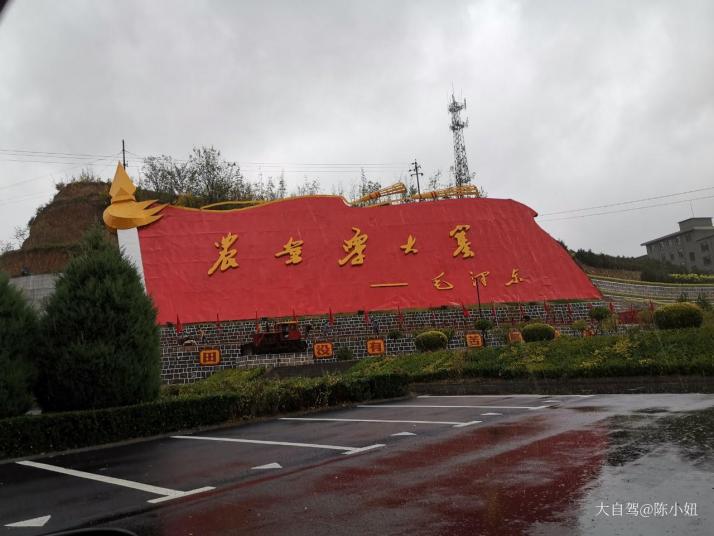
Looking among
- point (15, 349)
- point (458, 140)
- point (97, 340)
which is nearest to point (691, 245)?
point (458, 140)

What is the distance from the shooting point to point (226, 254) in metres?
20.4

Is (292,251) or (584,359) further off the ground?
(292,251)

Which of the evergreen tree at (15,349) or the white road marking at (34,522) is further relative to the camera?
the evergreen tree at (15,349)

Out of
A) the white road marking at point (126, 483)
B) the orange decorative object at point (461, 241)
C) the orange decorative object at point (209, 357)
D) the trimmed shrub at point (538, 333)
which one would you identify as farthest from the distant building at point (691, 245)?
the white road marking at point (126, 483)

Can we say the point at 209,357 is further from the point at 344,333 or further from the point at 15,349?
the point at 15,349

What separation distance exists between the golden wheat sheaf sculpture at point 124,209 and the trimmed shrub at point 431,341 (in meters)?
11.1

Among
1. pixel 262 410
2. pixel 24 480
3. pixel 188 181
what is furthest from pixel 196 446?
pixel 188 181

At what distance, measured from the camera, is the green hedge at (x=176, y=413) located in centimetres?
636

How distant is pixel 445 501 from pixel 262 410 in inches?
226

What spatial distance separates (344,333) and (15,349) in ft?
40.8

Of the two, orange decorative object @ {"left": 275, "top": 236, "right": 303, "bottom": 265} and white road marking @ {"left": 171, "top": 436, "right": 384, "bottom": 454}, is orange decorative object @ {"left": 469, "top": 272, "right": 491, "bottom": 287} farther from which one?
white road marking @ {"left": 171, "top": 436, "right": 384, "bottom": 454}

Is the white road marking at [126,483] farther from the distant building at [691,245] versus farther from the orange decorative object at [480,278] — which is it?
the distant building at [691,245]

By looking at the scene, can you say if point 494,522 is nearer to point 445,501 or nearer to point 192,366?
point 445,501

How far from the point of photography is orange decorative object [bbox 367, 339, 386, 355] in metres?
17.4
